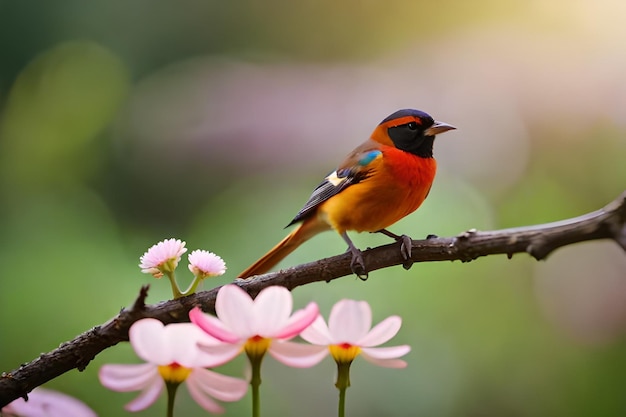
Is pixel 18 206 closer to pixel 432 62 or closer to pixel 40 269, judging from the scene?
pixel 40 269

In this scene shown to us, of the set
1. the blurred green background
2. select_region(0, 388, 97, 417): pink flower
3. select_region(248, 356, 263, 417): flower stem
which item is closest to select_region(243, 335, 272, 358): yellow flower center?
select_region(248, 356, 263, 417): flower stem

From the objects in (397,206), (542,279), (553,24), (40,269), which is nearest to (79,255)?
(40,269)

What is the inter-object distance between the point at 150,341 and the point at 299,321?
7 centimetres

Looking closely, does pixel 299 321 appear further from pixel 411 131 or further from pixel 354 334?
pixel 411 131

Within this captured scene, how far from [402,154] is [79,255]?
1.93 feet

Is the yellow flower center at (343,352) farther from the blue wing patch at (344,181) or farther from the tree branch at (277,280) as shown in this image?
the blue wing patch at (344,181)

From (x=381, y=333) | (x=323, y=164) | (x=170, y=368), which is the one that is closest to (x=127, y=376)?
(x=170, y=368)

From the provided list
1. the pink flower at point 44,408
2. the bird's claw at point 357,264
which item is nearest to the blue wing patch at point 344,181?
the bird's claw at point 357,264

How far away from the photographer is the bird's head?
666 mm

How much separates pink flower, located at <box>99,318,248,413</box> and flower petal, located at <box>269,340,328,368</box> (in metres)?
0.02

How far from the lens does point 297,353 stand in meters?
0.35

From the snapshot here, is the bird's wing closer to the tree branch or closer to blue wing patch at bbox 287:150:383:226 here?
blue wing patch at bbox 287:150:383:226

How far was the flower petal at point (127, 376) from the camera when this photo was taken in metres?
0.32

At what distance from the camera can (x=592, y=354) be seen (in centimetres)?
95
